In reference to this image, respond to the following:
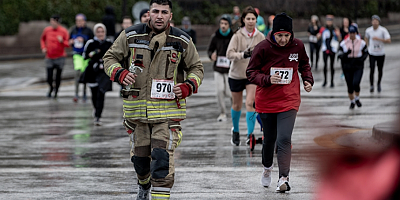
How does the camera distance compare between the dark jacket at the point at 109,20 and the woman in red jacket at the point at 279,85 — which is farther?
the dark jacket at the point at 109,20

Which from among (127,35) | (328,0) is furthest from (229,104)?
(328,0)

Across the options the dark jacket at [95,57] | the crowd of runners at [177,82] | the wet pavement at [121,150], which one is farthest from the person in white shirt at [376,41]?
the crowd of runners at [177,82]

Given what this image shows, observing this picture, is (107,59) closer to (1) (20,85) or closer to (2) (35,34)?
(1) (20,85)

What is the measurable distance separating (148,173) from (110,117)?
793cm

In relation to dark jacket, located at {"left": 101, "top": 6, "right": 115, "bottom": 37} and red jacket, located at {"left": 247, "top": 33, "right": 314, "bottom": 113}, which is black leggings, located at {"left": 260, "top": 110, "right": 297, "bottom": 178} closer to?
red jacket, located at {"left": 247, "top": 33, "right": 314, "bottom": 113}

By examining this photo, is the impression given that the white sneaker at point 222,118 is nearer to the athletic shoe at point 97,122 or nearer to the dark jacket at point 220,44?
the dark jacket at point 220,44

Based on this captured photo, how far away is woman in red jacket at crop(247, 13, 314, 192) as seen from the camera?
6.79 meters

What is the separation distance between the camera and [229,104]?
15.4 meters

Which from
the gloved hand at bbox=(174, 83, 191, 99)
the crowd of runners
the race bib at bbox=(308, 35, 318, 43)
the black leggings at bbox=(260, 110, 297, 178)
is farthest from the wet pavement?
the race bib at bbox=(308, 35, 318, 43)

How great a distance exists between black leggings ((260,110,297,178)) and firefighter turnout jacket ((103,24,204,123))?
1396mm

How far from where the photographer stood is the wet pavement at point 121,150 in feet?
21.7

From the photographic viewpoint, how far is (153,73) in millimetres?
5652

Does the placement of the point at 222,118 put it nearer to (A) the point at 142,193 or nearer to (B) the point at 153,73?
(A) the point at 142,193

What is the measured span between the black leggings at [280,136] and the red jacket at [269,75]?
0.07 meters
